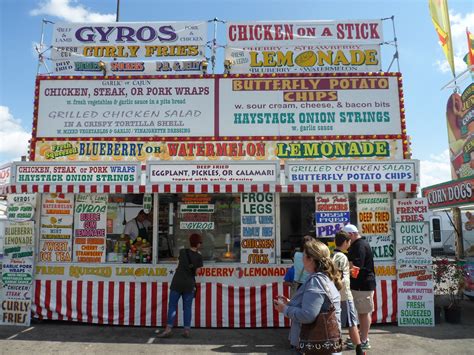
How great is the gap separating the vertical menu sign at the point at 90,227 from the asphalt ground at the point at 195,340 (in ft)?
4.25

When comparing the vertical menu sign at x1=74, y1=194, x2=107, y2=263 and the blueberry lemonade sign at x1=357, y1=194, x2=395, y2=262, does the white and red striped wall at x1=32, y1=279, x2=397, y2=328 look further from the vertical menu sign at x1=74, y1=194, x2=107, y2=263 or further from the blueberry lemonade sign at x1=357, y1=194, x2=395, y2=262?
the blueberry lemonade sign at x1=357, y1=194, x2=395, y2=262

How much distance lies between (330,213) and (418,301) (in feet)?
7.27

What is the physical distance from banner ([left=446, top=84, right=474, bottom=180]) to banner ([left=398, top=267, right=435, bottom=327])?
782 cm

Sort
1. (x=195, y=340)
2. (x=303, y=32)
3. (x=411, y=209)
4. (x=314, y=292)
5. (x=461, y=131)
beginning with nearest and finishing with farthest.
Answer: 1. (x=314, y=292)
2. (x=195, y=340)
3. (x=411, y=209)
4. (x=303, y=32)
5. (x=461, y=131)

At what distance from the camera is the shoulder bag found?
3311 millimetres

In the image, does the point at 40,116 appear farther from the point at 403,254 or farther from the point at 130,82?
the point at 403,254

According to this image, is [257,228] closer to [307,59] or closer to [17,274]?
[307,59]

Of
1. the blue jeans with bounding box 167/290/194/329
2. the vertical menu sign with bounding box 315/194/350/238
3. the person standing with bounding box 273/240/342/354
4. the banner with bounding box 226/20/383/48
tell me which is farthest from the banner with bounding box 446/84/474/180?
the person standing with bounding box 273/240/342/354

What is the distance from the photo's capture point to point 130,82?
8461mm

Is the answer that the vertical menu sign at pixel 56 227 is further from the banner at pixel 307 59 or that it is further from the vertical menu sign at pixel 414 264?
the vertical menu sign at pixel 414 264

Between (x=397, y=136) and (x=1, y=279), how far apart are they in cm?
822

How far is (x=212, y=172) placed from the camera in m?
7.38

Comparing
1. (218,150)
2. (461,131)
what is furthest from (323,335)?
(461,131)

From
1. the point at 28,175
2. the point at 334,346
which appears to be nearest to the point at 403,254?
the point at 334,346
